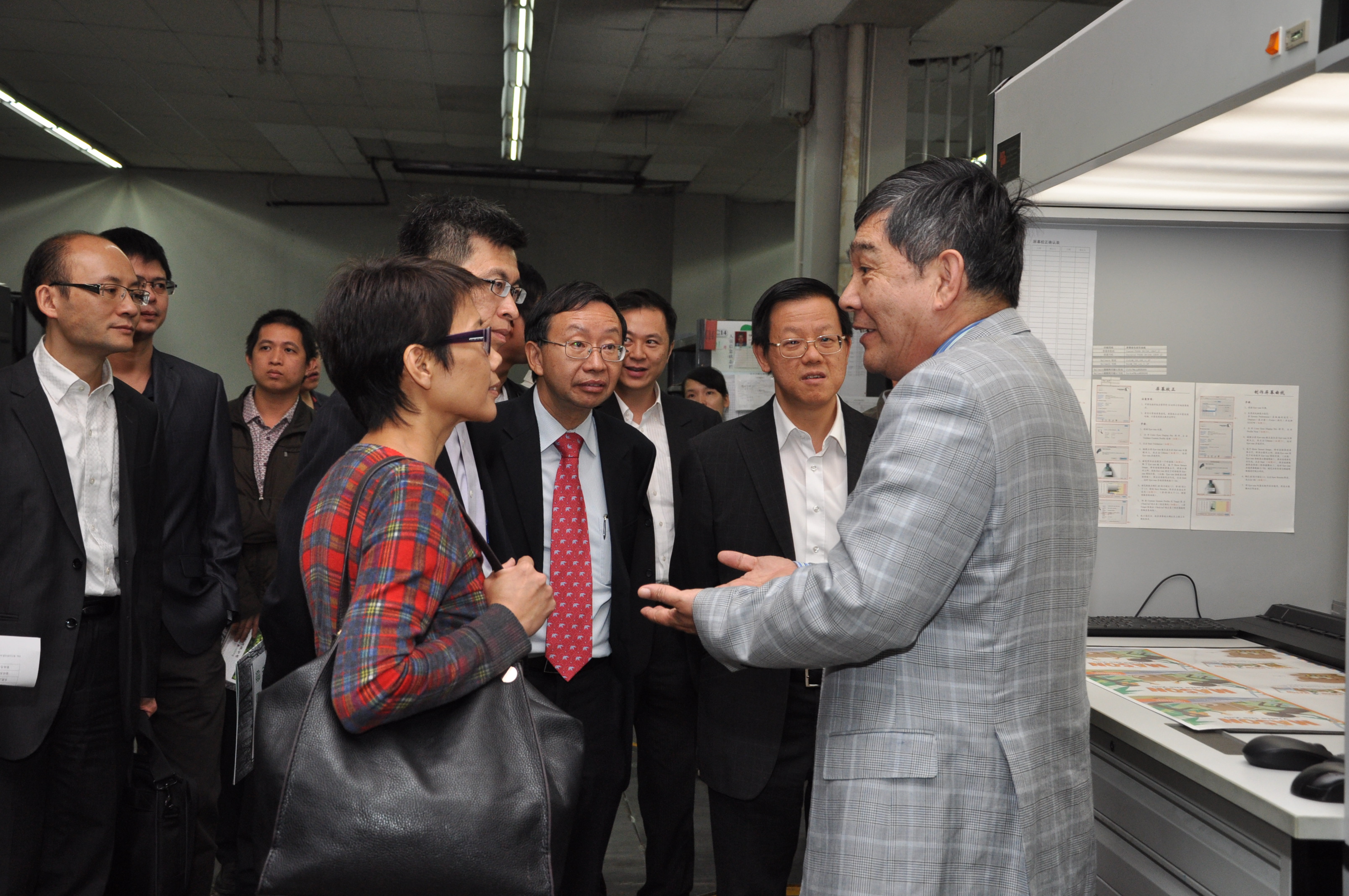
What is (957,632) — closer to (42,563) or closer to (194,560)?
(42,563)

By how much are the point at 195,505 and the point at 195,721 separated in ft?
A: 2.06

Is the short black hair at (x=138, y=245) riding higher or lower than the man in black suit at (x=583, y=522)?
higher

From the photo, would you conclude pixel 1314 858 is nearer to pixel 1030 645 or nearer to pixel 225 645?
pixel 1030 645

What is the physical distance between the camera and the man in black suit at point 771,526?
2.27 m

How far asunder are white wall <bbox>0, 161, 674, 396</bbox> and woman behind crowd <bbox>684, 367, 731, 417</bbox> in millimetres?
6698

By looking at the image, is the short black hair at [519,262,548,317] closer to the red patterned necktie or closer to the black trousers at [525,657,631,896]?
the red patterned necktie

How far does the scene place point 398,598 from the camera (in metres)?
1.30

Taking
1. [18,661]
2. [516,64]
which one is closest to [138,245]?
[18,661]

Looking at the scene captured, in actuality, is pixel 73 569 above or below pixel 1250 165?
below

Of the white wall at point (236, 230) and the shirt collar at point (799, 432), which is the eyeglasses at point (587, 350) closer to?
the shirt collar at point (799, 432)

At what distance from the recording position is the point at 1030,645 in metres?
1.40

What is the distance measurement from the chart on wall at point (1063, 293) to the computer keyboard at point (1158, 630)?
633 millimetres

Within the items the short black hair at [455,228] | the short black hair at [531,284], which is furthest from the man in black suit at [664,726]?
the short black hair at [455,228]

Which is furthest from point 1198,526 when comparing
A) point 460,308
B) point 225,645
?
point 225,645
